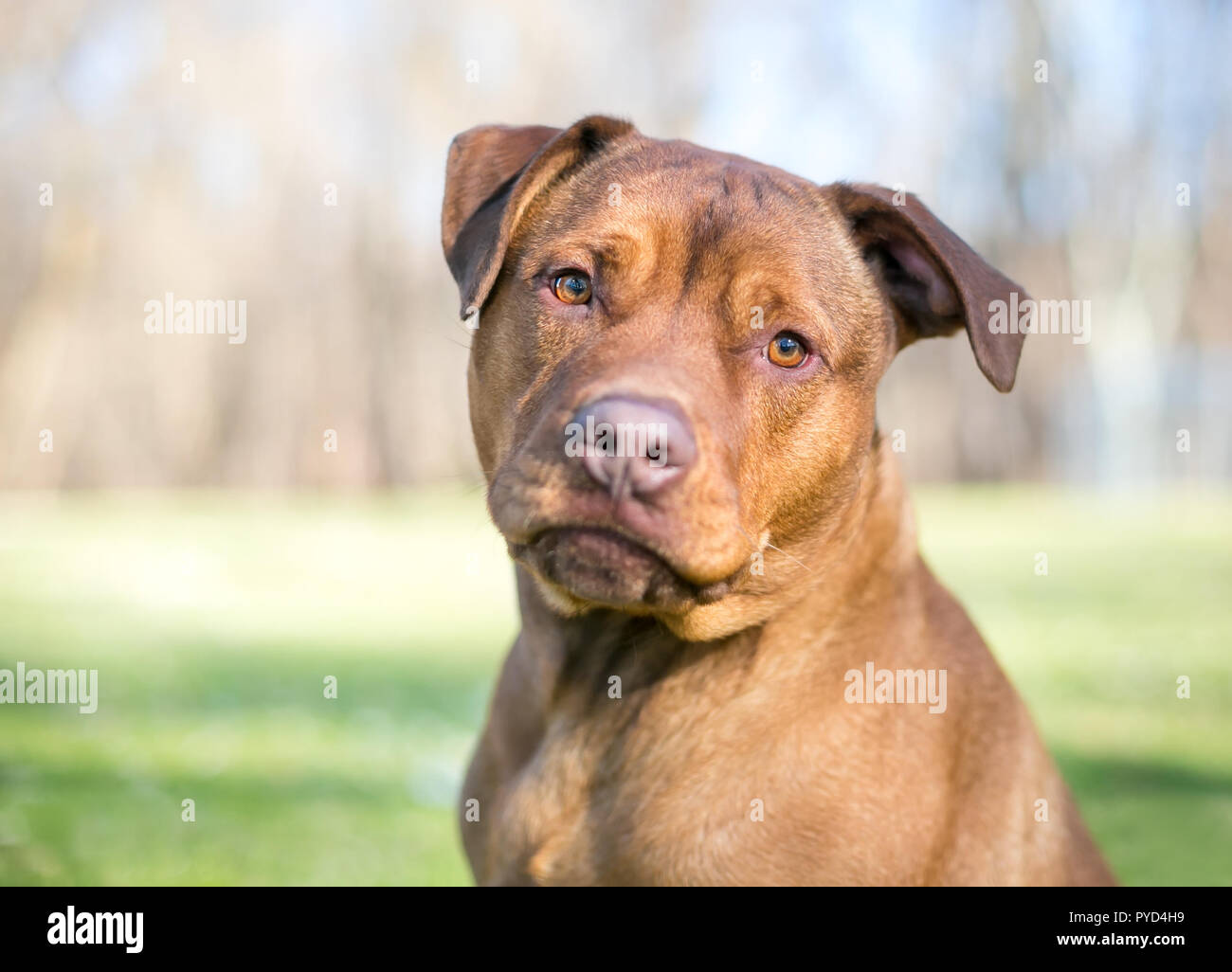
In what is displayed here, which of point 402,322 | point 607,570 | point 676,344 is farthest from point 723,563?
point 402,322

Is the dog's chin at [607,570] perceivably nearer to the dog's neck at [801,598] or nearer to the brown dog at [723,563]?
the brown dog at [723,563]

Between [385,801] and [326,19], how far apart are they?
918 inches

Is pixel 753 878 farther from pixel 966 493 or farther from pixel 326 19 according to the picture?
pixel 966 493

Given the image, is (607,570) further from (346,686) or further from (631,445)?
(346,686)

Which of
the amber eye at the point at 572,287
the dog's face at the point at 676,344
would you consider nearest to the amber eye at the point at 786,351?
the dog's face at the point at 676,344

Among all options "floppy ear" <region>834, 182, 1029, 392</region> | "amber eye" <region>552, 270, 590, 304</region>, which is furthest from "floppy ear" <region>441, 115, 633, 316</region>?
"floppy ear" <region>834, 182, 1029, 392</region>

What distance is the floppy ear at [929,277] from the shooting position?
361 cm

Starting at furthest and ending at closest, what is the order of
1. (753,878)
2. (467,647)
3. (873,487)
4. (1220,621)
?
(1220,621)
(467,647)
(873,487)
(753,878)

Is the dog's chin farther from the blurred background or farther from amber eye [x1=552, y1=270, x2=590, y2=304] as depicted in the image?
the blurred background

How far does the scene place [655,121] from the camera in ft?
93.9

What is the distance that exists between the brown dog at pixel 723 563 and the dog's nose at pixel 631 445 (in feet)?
0.06

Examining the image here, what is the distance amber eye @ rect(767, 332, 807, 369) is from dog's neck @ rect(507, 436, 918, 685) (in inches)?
16.0

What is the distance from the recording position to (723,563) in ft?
10.5

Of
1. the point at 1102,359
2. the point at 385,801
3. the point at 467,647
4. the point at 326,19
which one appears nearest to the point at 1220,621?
the point at 467,647
